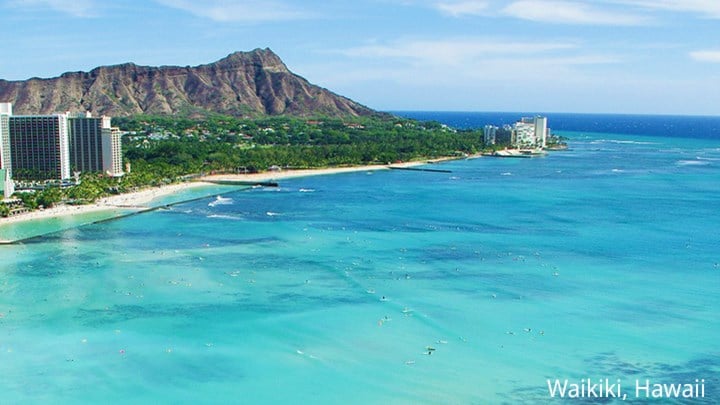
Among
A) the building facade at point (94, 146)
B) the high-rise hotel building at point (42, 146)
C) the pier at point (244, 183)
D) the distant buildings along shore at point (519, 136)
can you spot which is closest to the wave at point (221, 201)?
the pier at point (244, 183)

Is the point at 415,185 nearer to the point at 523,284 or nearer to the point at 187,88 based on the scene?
the point at 523,284

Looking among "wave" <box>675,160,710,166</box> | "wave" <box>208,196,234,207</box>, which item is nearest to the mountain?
"wave" <box>675,160,710,166</box>

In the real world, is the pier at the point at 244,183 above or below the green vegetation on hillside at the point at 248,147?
below

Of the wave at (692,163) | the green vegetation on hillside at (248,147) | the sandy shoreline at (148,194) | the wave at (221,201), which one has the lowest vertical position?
the wave at (221,201)

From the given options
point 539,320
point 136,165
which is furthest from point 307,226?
point 136,165

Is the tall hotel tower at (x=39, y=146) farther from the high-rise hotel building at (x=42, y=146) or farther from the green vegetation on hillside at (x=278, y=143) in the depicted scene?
the green vegetation on hillside at (x=278, y=143)

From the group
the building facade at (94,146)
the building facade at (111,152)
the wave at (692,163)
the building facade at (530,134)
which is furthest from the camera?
the building facade at (530,134)

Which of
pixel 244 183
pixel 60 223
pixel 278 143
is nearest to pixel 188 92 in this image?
pixel 278 143

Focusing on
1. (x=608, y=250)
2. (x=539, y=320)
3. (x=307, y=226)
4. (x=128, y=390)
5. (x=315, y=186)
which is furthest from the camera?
(x=315, y=186)
